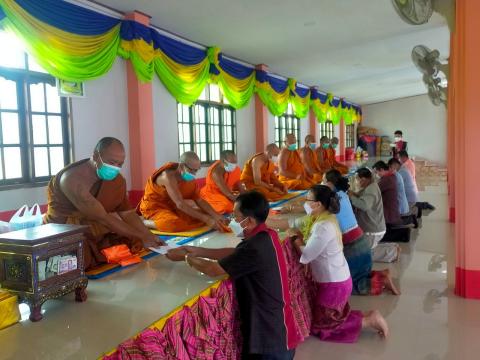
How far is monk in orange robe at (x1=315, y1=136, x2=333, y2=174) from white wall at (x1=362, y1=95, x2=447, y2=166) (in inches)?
477

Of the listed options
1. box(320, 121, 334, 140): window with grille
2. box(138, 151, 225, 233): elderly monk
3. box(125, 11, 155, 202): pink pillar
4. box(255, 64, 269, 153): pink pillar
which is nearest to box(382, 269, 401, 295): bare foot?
box(138, 151, 225, 233): elderly monk

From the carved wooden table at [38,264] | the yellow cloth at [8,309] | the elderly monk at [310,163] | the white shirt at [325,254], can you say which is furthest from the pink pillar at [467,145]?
the elderly monk at [310,163]

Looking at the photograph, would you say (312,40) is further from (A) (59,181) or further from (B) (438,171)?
(B) (438,171)

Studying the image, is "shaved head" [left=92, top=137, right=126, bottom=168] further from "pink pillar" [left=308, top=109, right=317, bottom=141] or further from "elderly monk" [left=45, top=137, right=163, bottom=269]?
"pink pillar" [left=308, top=109, right=317, bottom=141]

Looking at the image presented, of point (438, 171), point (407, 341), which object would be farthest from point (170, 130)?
point (438, 171)

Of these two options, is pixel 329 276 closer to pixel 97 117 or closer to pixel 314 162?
pixel 97 117

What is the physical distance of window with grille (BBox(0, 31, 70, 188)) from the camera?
14.1 feet

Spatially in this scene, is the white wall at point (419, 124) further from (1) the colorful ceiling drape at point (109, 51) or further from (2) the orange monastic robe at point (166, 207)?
(2) the orange monastic robe at point (166, 207)

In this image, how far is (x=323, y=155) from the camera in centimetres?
1070

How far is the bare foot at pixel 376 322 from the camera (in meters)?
3.09

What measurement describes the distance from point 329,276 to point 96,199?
1.67 metres

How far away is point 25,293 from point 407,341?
8.14 feet

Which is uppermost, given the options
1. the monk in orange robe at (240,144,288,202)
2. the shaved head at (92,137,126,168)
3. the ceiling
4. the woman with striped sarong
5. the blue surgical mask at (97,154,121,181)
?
the ceiling

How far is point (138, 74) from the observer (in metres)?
5.64
